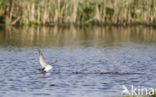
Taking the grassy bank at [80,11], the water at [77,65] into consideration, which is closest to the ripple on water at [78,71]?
the water at [77,65]

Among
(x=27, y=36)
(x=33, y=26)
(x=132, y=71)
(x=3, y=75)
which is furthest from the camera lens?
(x=33, y=26)

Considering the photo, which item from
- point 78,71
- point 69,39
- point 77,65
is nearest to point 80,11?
point 69,39

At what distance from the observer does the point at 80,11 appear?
159 feet

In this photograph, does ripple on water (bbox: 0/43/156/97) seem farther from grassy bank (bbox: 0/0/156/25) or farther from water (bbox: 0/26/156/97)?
grassy bank (bbox: 0/0/156/25)

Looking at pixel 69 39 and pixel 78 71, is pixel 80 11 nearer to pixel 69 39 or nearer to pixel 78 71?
pixel 69 39

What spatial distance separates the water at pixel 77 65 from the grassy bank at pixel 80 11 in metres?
10.9

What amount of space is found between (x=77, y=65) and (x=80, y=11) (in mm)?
28240

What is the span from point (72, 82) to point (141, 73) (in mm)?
3429

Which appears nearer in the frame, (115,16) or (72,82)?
(72,82)

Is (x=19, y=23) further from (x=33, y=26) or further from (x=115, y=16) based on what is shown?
(x=115, y=16)

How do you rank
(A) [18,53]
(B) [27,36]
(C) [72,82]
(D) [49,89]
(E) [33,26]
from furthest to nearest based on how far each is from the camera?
(E) [33,26] < (B) [27,36] < (A) [18,53] < (C) [72,82] < (D) [49,89]

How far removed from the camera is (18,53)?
83.1 feet

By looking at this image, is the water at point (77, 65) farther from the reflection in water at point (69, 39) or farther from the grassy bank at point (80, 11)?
the grassy bank at point (80, 11)

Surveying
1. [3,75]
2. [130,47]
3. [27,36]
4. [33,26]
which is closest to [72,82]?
[3,75]
